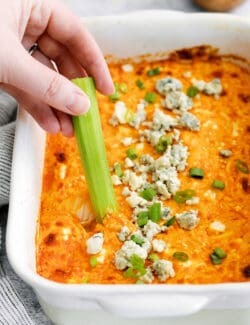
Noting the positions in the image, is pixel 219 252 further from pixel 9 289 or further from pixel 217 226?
pixel 9 289

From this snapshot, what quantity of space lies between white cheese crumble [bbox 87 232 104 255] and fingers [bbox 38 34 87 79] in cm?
71

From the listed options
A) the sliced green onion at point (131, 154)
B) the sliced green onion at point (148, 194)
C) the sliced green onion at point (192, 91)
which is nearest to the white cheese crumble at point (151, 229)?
the sliced green onion at point (148, 194)

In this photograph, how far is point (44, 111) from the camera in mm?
2639

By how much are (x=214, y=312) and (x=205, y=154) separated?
27.9 inches

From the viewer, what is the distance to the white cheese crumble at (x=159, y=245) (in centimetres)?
244

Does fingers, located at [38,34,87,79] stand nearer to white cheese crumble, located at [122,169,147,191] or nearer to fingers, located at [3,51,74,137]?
fingers, located at [3,51,74,137]

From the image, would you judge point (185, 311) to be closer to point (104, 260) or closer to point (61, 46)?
point (104, 260)

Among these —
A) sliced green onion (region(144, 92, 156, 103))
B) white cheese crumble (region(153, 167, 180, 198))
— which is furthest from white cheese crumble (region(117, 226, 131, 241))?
sliced green onion (region(144, 92, 156, 103))

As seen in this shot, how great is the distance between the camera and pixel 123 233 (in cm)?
249

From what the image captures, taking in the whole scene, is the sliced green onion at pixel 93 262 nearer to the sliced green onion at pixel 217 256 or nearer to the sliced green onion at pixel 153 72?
the sliced green onion at pixel 217 256

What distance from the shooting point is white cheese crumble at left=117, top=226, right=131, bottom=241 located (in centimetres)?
248

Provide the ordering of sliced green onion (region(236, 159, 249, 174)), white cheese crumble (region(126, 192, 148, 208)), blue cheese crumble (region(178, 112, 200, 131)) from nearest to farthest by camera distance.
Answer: white cheese crumble (region(126, 192, 148, 208)) → sliced green onion (region(236, 159, 249, 174)) → blue cheese crumble (region(178, 112, 200, 131))

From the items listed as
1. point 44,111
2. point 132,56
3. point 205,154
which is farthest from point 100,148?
point 132,56

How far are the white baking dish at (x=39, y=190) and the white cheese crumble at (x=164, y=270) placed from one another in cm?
18
